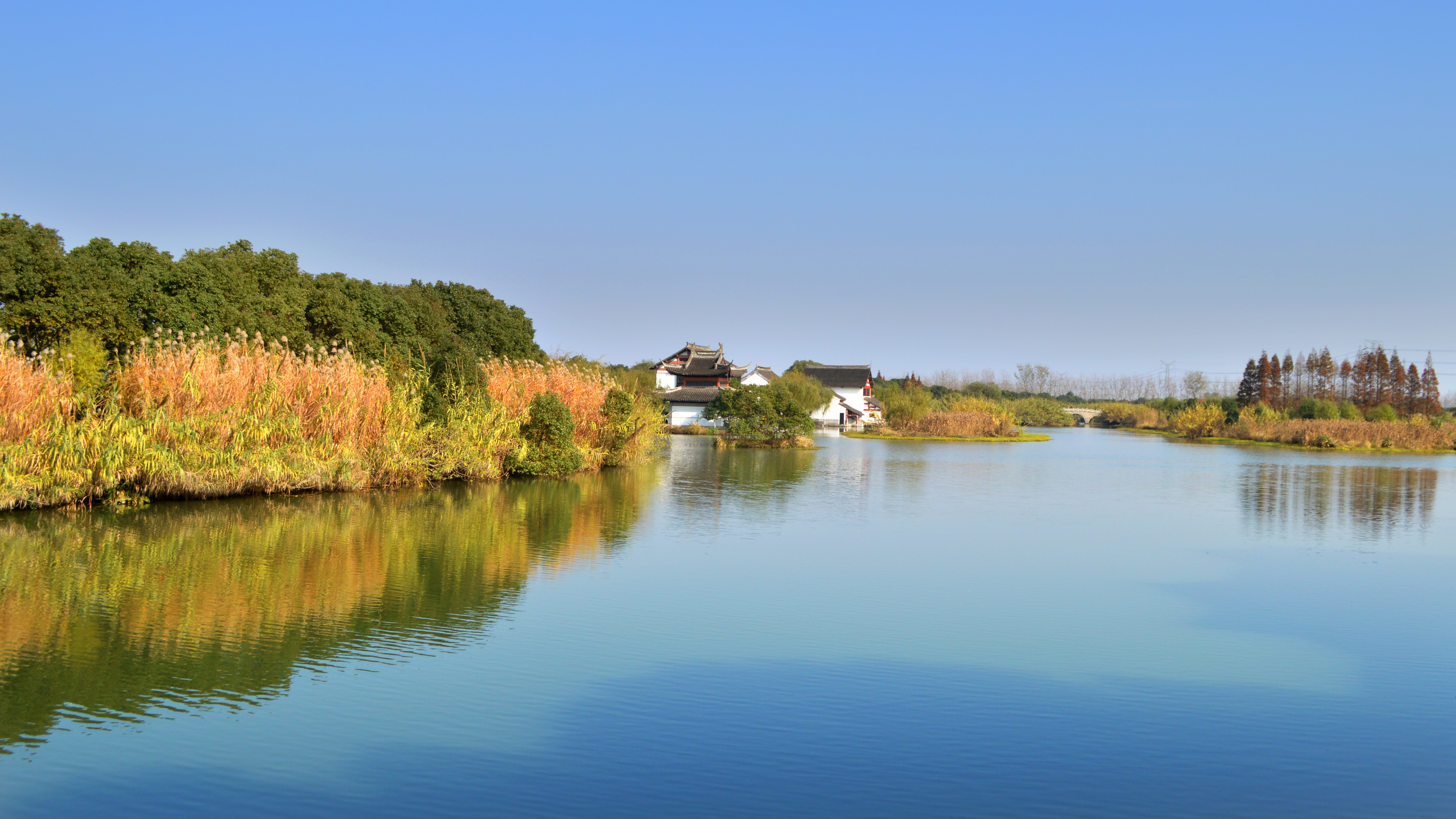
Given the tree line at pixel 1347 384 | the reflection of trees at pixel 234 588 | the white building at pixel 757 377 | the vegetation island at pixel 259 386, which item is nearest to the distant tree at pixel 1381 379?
the tree line at pixel 1347 384

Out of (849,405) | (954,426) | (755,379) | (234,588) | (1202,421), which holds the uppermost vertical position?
(755,379)

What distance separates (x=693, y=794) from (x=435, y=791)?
1.35 meters

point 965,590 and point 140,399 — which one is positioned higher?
point 140,399

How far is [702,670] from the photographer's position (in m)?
7.28

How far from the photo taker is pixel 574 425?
74.7 ft

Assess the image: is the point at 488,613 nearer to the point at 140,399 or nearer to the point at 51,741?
the point at 51,741

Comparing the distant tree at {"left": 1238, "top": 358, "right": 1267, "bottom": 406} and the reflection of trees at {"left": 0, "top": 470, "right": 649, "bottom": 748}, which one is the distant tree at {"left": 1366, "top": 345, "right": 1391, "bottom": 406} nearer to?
the distant tree at {"left": 1238, "top": 358, "right": 1267, "bottom": 406}

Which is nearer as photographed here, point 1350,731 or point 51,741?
point 51,741

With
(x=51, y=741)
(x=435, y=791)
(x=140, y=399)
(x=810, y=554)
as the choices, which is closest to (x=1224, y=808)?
(x=435, y=791)

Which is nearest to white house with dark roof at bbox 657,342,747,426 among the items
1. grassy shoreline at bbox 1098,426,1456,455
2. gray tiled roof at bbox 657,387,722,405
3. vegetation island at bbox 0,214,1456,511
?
gray tiled roof at bbox 657,387,722,405

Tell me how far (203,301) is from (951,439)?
39.2 metres

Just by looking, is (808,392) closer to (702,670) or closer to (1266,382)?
(1266,382)

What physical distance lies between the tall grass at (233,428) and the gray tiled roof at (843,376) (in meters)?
51.8

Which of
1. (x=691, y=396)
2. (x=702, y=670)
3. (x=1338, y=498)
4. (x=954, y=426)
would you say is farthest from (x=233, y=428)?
(x=691, y=396)
